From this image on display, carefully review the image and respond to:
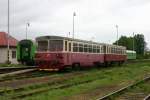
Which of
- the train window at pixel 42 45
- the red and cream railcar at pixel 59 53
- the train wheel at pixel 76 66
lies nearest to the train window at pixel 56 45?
the red and cream railcar at pixel 59 53

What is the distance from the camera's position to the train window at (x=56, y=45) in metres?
30.8

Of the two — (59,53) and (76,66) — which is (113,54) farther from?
(59,53)

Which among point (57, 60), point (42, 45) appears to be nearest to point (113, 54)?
point (42, 45)

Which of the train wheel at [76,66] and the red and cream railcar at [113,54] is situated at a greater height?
the red and cream railcar at [113,54]

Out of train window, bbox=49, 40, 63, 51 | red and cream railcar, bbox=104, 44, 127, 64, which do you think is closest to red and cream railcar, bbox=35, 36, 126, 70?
train window, bbox=49, 40, 63, 51

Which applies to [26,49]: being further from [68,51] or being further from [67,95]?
[67,95]

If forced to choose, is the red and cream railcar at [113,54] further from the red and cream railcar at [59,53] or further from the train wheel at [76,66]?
the red and cream railcar at [59,53]

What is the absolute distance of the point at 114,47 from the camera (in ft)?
160

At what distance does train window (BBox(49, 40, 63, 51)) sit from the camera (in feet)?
101

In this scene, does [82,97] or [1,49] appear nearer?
[82,97]

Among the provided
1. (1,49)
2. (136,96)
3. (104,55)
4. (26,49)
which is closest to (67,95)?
(136,96)

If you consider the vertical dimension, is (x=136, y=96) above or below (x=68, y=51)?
below

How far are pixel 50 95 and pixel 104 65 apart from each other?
92.6 feet

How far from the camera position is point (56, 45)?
102ft
